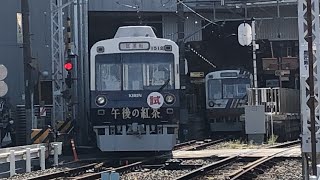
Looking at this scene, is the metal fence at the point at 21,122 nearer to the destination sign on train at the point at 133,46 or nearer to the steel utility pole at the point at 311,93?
the destination sign on train at the point at 133,46

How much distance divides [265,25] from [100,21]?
10.3 m

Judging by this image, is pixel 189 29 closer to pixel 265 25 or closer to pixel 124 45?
pixel 265 25

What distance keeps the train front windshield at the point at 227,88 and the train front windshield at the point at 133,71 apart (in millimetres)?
15138

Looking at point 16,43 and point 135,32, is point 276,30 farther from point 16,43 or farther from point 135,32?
point 135,32

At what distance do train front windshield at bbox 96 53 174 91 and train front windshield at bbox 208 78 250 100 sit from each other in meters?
15.1

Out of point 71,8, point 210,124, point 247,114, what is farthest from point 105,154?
point 210,124

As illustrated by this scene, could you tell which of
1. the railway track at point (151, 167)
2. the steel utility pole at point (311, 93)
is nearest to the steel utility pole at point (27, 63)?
the railway track at point (151, 167)

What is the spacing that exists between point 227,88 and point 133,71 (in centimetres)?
1570

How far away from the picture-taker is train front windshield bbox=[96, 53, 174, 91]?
1934 centimetres

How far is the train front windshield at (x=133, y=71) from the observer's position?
19344mm

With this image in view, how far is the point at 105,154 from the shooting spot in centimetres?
2180

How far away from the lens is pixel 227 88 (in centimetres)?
3459

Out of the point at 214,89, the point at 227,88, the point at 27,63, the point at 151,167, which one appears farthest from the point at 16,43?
the point at 151,167

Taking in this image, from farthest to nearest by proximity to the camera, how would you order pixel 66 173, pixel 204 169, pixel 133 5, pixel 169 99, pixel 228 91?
1. pixel 133 5
2. pixel 228 91
3. pixel 169 99
4. pixel 204 169
5. pixel 66 173
